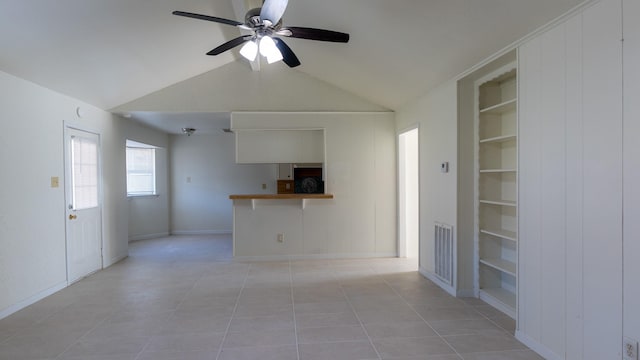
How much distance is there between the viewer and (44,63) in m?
3.19

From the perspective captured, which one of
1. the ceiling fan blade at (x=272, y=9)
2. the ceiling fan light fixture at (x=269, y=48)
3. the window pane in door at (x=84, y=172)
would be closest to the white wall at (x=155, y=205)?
the window pane in door at (x=84, y=172)

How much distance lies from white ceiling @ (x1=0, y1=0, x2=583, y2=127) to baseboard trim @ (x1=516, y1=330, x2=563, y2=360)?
2.22m

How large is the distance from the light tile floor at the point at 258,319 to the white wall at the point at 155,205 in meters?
2.58

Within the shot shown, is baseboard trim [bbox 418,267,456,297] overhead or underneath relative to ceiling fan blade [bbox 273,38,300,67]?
underneath

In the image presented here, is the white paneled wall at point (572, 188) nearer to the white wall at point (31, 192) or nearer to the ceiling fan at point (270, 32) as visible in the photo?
the ceiling fan at point (270, 32)

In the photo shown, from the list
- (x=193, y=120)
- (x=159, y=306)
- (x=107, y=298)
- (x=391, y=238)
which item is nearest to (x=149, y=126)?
(x=193, y=120)

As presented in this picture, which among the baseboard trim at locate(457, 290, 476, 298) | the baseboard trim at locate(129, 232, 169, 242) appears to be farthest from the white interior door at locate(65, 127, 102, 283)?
the baseboard trim at locate(457, 290, 476, 298)

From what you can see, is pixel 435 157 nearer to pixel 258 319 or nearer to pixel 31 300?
pixel 258 319

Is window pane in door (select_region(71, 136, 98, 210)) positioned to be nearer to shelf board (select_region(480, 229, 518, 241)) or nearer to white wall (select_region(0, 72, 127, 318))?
white wall (select_region(0, 72, 127, 318))

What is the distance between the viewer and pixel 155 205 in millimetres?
7141

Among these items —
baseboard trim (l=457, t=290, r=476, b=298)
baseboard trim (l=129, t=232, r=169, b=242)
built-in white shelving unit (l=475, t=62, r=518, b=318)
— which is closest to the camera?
built-in white shelving unit (l=475, t=62, r=518, b=318)

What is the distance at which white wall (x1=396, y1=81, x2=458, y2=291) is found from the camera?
3510 millimetres

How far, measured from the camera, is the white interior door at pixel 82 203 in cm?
398

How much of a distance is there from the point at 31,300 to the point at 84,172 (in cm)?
165
